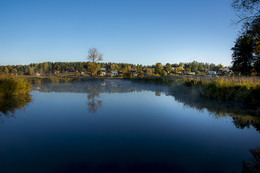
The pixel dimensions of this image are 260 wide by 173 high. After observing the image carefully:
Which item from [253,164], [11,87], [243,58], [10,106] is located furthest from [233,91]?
[243,58]

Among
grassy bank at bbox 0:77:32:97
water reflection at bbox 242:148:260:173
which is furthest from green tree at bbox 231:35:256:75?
grassy bank at bbox 0:77:32:97

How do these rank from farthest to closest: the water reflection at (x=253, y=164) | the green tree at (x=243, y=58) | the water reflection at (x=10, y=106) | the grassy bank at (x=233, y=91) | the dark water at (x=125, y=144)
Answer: the green tree at (x=243, y=58)
the grassy bank at (x=233, y=91)
the water reflection at (x=10, y=106)
the dark water at (x=125, y=144)
the water reflection at (x=253, y=164)

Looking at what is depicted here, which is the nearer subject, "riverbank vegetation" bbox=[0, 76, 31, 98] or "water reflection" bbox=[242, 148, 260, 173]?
"water reflection" bbox=[242, 148, 260, 173]

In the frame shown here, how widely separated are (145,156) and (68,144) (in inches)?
89.1

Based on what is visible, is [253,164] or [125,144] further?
[125,144]

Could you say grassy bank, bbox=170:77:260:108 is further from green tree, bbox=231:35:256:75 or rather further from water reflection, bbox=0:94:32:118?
green tree, bbox=231:35:256:75

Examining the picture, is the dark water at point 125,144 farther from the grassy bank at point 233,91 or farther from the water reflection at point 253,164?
the grassy bank at point 233,91

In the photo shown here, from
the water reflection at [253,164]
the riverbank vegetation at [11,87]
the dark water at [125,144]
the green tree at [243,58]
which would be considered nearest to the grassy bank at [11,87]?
the riverbank vegetation at [11,87]

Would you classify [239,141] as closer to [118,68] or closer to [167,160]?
[167,160]

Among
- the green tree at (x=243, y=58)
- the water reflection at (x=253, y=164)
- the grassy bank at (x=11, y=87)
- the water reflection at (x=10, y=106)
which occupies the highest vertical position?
the green tree at (x=243, y=58)

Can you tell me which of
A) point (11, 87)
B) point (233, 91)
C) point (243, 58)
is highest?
point (243, 58)

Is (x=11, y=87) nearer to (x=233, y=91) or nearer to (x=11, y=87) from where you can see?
(x=11, y=87)

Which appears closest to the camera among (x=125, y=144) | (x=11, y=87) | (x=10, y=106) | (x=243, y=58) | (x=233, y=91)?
(x=125, y=144)

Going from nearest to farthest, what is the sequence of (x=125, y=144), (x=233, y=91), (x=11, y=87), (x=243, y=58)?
(x=125, y=144), (x=233, y=91), (x=11, y=87), (x=243, y=58)
